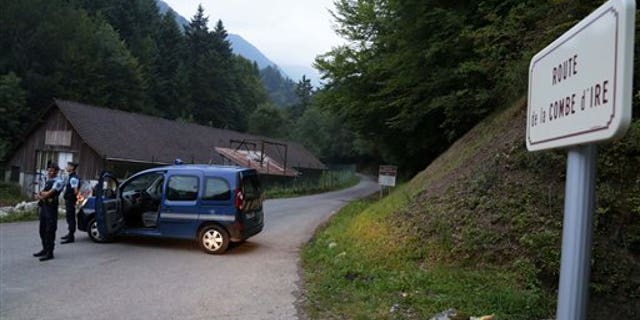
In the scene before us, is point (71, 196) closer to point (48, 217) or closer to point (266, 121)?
point (48, 217)

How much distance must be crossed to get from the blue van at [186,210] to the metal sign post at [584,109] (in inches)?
352

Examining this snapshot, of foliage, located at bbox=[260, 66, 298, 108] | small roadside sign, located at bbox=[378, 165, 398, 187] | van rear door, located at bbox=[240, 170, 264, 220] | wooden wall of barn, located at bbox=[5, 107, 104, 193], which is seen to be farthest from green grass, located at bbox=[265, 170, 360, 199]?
foliage, located at bbox=[260, 66, 298, 108]

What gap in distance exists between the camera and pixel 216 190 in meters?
10.3

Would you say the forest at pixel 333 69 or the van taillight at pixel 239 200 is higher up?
the forest at pixel 333 69

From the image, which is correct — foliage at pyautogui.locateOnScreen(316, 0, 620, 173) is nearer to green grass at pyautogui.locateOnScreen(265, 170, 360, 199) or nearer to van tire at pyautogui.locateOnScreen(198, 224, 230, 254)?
van tire at pyautogui.locateOnScreen(198, 224, 230, 254)

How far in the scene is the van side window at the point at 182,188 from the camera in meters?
10.4

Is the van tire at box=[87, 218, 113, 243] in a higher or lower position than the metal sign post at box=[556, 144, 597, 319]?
lower

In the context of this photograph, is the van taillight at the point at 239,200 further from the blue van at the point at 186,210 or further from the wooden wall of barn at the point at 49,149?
the wooden wall of barn at the point at 49,149

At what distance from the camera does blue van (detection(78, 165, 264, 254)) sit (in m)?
10.2

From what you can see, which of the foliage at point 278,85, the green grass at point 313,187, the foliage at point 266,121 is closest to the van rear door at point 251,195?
the green grass at point 313,187

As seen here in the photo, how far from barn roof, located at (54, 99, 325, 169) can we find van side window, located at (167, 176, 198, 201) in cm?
2156

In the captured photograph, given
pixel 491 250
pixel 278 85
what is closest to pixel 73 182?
pixel 491 250

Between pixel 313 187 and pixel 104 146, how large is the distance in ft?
47.3

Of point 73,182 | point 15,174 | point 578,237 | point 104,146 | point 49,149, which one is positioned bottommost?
point 15,174
